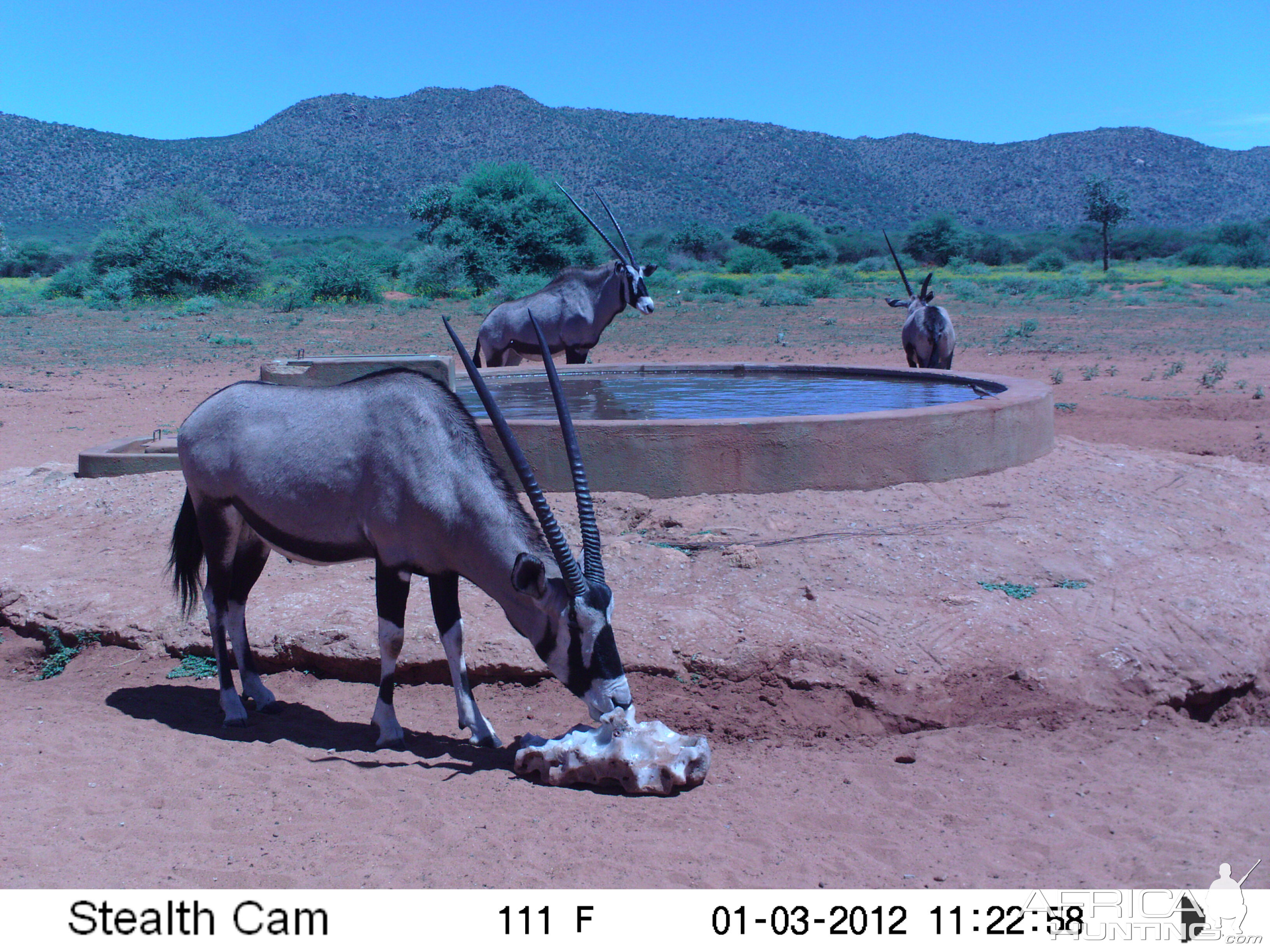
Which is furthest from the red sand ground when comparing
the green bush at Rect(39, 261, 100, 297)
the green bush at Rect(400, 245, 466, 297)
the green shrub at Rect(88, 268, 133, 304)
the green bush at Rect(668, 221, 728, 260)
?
the green bush at Rect(668, 221, 728, 260)

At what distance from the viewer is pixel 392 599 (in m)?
3.99

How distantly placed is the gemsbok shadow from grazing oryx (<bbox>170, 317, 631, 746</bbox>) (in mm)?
80

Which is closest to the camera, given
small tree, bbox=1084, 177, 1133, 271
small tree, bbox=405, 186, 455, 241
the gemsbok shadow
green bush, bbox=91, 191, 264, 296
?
the gemsbok shadow

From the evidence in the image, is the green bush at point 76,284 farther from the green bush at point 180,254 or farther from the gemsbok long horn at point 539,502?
the gemsbok long horn at point 539,502

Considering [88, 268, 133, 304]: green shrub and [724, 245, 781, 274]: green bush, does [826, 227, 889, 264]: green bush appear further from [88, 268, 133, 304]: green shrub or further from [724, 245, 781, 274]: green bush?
[88, 268, 133, 304]: green shrub

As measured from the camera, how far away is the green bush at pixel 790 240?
164 feet

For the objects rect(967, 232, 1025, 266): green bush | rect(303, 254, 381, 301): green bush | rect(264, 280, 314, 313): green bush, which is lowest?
rect(264, 280, 314, 313): green bush

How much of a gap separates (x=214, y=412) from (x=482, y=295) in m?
26.8

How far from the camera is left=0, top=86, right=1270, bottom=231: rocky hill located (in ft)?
244

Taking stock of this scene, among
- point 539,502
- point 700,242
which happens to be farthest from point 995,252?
point 539,502

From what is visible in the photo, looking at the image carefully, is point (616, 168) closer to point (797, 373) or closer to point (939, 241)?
point (939, 241)

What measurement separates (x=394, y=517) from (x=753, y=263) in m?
41.4

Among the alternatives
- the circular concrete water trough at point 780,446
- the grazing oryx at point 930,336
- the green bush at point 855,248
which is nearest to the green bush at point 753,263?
the green bush at point 855,248

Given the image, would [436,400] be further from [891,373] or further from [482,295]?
[482,295]
